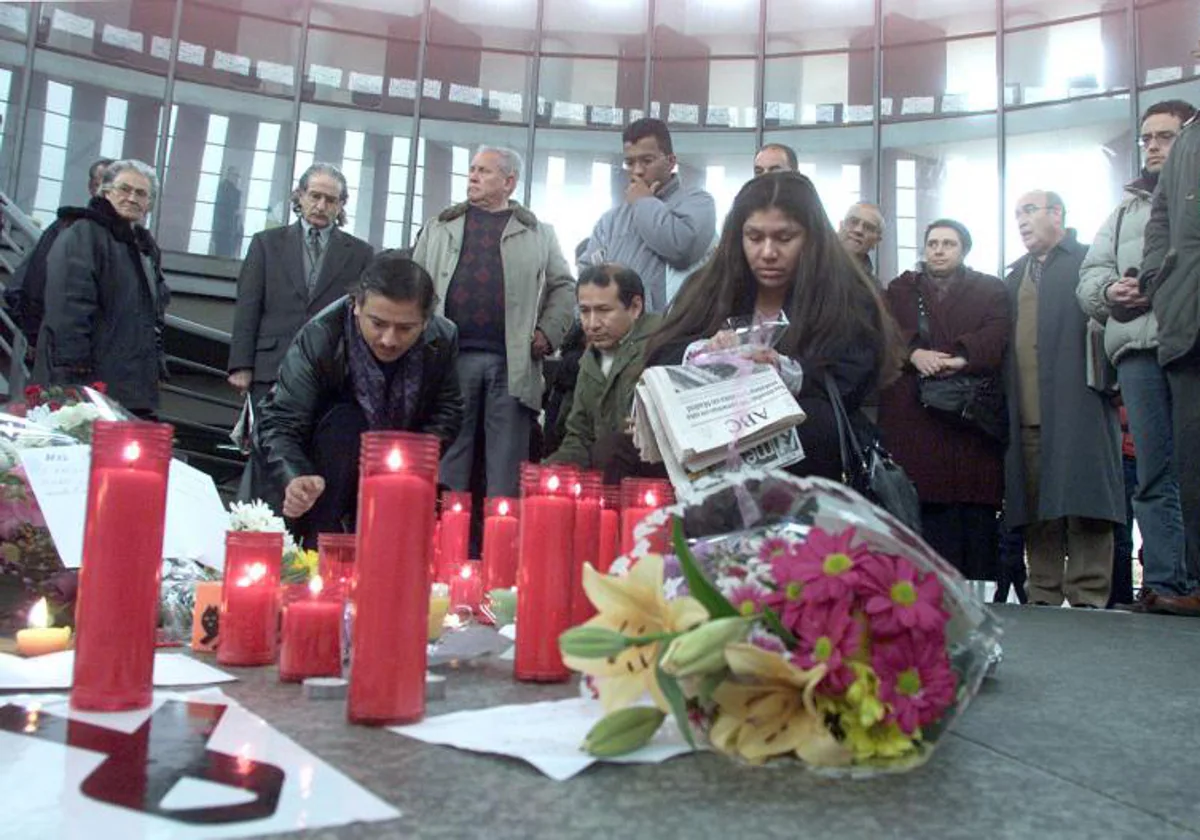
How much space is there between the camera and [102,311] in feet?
12.6

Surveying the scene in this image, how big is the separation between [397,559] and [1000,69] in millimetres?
8065

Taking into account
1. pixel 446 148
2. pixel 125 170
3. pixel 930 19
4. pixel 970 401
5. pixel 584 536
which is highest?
pixel 930 19

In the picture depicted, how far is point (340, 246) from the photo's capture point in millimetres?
4027

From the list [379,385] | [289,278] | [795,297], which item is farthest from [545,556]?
[289,278]

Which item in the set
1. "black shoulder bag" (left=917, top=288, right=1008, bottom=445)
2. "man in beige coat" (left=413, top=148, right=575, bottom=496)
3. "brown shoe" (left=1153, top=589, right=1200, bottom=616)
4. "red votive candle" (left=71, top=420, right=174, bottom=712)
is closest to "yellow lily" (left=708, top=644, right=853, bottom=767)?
"red votive candle" (left=71, top=420, right=174, bottom=712)

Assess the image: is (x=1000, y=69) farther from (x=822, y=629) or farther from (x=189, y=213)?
(x=822, y=629)

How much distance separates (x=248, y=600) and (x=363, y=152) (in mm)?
6980

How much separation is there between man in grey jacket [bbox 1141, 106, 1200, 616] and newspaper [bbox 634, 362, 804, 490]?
1497 millimetres

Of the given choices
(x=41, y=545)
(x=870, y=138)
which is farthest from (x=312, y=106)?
(x=41, y=545)

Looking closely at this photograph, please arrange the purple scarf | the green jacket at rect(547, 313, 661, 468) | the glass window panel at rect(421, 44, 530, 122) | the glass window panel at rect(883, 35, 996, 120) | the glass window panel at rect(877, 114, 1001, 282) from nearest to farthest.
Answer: the purple scarf < the green jacket at rect(547, 313, 661, 468) < the glass window panel at rect(877, 114, 1001, 282) < the glass window panel at rect(883, 35, 996, 120) < the glass window panel at rect(421, 44, 530, 122)

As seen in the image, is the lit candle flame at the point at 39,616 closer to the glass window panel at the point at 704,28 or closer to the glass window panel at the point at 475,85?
the glass window panel at the point at 475,85

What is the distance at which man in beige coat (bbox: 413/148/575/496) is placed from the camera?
362cm

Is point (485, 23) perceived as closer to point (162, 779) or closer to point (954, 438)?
point (954, 438)

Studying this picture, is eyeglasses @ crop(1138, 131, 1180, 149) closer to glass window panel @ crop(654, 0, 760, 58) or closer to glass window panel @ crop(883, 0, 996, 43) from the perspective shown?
glass window panel @ crop(883, 0, 996, 43)
